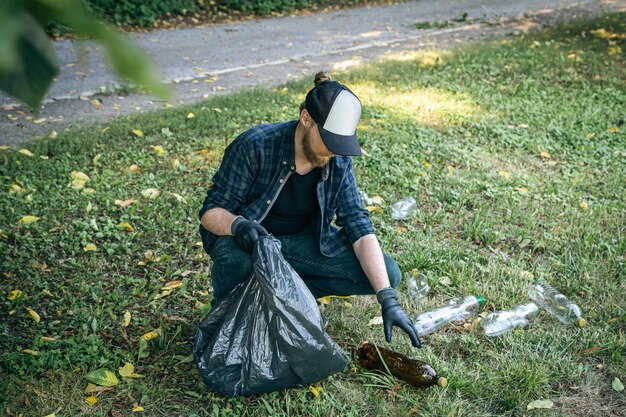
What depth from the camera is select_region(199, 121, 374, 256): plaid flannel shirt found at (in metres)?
Answer: 3.00

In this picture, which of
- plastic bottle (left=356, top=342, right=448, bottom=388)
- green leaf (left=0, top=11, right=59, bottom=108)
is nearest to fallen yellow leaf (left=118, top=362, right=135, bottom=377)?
plastic bottle (left=356, top=342, right=448, bottom=388)

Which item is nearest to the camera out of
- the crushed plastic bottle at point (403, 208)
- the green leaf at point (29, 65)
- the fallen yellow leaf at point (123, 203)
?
the green leaf at point (29, 65)

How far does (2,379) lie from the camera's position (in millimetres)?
2857

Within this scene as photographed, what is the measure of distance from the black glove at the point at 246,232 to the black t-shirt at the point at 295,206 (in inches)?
12.0

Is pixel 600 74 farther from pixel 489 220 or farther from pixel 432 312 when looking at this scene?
pixel 432 312

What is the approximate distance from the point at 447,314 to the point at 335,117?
138 cm

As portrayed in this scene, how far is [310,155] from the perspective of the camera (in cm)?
293

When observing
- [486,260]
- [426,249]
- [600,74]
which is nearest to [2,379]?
[426,249]

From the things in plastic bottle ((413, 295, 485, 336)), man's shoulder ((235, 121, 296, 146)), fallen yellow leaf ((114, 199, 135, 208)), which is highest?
man's shoulder ((235, 121, 296, 146))

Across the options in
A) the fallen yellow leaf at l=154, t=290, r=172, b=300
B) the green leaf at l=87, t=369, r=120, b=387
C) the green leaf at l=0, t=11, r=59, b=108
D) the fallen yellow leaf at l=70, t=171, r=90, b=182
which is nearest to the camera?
the green leaf at l=0, t=11, r=59, b=108

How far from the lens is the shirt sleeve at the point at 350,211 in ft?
10.3

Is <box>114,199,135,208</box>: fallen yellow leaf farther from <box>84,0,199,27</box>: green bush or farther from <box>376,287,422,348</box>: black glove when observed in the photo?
<box>84,0,199,27</box>: green bush

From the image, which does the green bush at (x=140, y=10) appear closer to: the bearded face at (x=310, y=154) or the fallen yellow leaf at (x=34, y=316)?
the fallen yellow leaf at (x=34, y=316)

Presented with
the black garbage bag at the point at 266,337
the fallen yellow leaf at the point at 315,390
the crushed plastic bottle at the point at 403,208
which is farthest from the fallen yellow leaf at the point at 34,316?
the crushed plastic bottle at the point at 403,208
